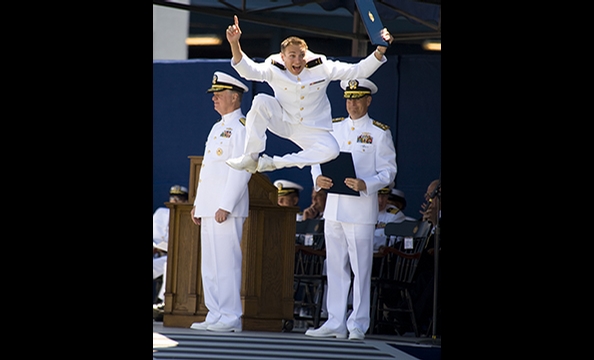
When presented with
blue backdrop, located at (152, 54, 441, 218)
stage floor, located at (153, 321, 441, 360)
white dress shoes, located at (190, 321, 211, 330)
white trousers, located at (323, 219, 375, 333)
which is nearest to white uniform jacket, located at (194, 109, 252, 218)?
white trousers, located at (323, 219, 375, 333)

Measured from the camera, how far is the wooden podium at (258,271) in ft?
26.5

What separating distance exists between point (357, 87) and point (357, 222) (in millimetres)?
1071

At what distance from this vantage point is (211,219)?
794 centimetres

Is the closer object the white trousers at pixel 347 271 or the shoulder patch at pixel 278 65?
the shoulder patch at pixel 278 65

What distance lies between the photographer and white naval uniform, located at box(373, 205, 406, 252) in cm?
910

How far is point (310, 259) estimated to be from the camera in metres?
9.13

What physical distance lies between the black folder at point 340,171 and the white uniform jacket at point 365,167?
0.17m

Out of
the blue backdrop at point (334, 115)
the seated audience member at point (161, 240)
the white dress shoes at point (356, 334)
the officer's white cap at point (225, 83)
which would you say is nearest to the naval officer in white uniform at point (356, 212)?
the white dress shoes at point (356, 334)

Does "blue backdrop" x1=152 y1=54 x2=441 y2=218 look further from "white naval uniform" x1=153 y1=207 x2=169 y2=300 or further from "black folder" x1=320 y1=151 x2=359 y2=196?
"black folder" x1=320 y1=151 x2=359 y2=196

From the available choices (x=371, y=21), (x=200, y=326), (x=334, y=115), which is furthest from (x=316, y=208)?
(x=371, y=21)

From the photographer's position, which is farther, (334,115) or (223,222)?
(334,115)

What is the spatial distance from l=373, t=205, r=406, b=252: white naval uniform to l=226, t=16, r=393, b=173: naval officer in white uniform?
2.31 meters

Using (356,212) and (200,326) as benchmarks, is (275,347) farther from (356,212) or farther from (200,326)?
(356,212)

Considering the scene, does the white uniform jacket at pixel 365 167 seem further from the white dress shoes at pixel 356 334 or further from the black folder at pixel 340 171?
the white dress shoes at pixel 356 334
